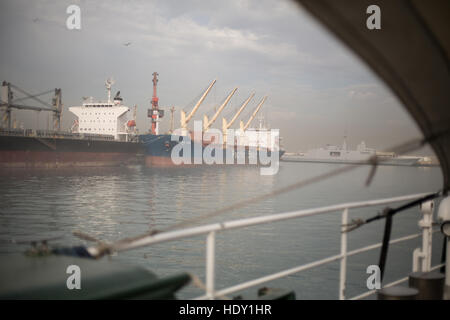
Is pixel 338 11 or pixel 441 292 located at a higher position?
pixel 338 11

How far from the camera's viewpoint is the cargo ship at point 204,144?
39.2 m

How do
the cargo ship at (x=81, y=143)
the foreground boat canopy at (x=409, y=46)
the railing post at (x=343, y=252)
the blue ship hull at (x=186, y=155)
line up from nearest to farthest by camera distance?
the foreground boat canopy at (x=409, y=46), the railing post at (x=343, y=252), the cargo ship at (x=81, y=143), the blue ship hull at (x=186, y=155)

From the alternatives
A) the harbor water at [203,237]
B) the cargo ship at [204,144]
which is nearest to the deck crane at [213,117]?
the cargo ship at [204,144]

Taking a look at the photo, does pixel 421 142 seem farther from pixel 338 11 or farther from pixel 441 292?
pixel 441 292

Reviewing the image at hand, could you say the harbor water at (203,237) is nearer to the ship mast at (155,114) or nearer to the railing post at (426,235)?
the railing post at (426,235)

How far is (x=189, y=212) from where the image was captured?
1280 centimetres

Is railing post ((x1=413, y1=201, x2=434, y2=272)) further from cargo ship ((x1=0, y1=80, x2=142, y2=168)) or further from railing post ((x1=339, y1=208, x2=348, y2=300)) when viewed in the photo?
cargo ship ((x1=0, y1=80, x2=142, y2=168))

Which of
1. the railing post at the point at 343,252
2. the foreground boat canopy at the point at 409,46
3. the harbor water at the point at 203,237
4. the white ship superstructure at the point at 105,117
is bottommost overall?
the harbor water at the point at 203,237

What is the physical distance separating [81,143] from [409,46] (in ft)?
103

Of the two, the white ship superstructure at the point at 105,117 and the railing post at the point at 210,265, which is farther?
the white ship superstructure at the point at 105,117

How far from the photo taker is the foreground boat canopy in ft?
4.27

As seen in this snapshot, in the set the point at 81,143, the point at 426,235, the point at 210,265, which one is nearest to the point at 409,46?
the point at 210,265
